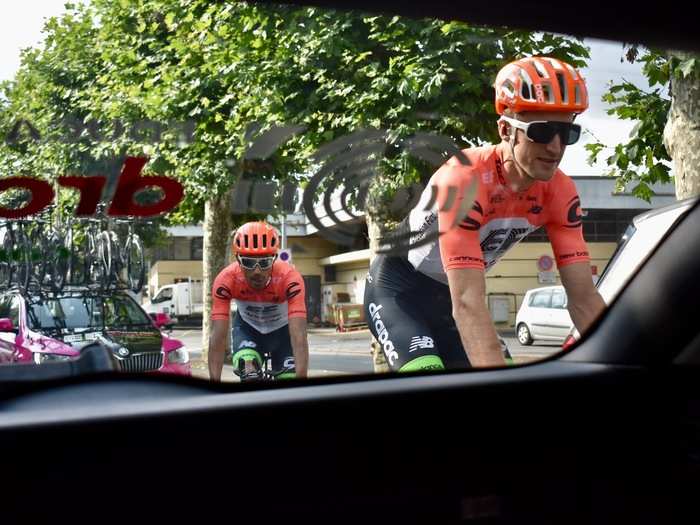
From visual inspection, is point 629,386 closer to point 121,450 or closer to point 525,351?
point 525,351

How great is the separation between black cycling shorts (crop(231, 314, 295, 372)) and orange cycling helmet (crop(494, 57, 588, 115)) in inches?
31.1

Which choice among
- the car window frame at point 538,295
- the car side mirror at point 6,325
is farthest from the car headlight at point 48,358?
the car window frame at point 538,295

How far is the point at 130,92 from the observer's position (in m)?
A: 2.01

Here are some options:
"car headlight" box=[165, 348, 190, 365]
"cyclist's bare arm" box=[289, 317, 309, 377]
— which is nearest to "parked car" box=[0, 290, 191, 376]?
"car headlight" box=[165, 348, 190, 365]

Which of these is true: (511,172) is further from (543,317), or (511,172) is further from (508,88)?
(543,317)

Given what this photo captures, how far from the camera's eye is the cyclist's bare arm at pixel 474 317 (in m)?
2.49

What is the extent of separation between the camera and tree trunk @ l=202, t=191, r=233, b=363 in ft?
6.28

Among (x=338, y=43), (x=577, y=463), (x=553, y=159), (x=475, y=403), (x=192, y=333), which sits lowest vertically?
(x=577, y=463)

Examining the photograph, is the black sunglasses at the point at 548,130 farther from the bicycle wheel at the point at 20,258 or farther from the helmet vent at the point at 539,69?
the bicycle wheel at the point at 20,258

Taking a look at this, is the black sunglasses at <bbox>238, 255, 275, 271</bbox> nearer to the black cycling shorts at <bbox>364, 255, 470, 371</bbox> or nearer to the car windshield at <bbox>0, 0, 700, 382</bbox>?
the car windshield at <bbox>0, 0, 700, 382</bbox>

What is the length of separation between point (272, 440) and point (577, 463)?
87 cm

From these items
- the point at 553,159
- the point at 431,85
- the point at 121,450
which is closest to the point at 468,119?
the point at 431,85

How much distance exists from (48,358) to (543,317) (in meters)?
1.29

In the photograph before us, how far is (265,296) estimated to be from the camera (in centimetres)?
258
